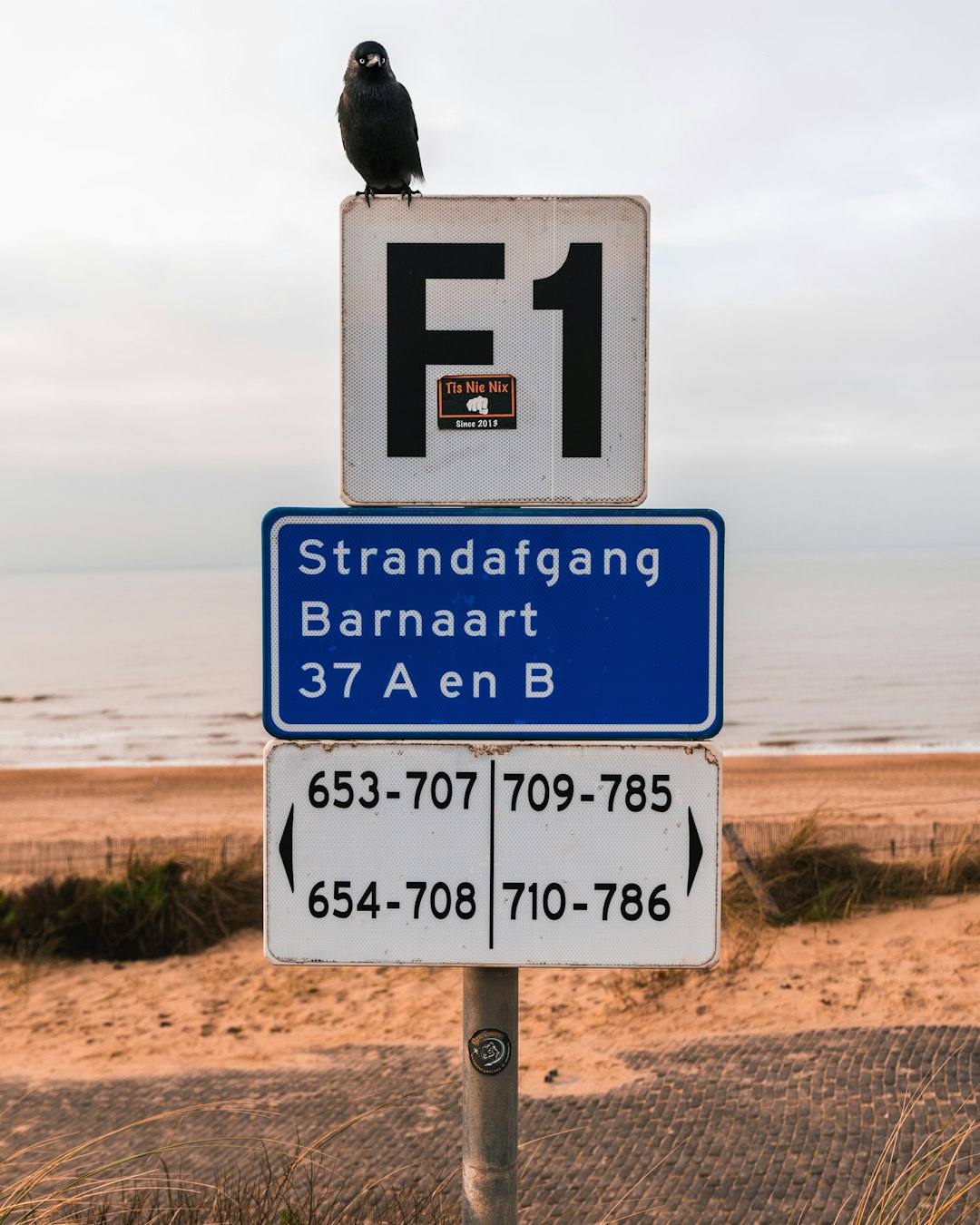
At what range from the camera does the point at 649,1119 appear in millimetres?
5113

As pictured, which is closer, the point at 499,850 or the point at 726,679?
the point at 499,850

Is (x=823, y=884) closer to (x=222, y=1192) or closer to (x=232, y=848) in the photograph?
(x=232, y=848)

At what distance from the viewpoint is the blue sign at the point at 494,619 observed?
2037 mm

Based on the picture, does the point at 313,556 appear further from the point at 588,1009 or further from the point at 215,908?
the point at 215,908

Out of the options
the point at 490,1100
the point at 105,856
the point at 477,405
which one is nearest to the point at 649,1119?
the point at 490,1100

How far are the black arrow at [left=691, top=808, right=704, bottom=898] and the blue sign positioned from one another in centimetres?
17

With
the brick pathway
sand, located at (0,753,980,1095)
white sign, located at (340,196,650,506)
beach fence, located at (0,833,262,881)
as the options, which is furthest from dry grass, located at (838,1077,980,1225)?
beach fence, located at (0,833,262,881)

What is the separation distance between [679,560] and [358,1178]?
12.5 feet

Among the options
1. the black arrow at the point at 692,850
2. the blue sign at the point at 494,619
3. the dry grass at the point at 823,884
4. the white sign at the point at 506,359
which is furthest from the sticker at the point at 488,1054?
the dry grass at the point at 823,884

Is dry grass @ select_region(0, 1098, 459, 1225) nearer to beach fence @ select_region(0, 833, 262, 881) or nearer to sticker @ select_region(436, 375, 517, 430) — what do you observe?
sticker @ select_region(436, 375, 517, 430)

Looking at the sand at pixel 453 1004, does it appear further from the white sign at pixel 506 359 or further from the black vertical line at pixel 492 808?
the white sign at pixel 506 359

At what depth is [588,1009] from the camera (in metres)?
6.83

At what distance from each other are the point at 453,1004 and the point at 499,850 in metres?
5.43

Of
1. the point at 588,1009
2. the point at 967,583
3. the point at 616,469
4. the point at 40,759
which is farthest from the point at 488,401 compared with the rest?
the point at 967,583
